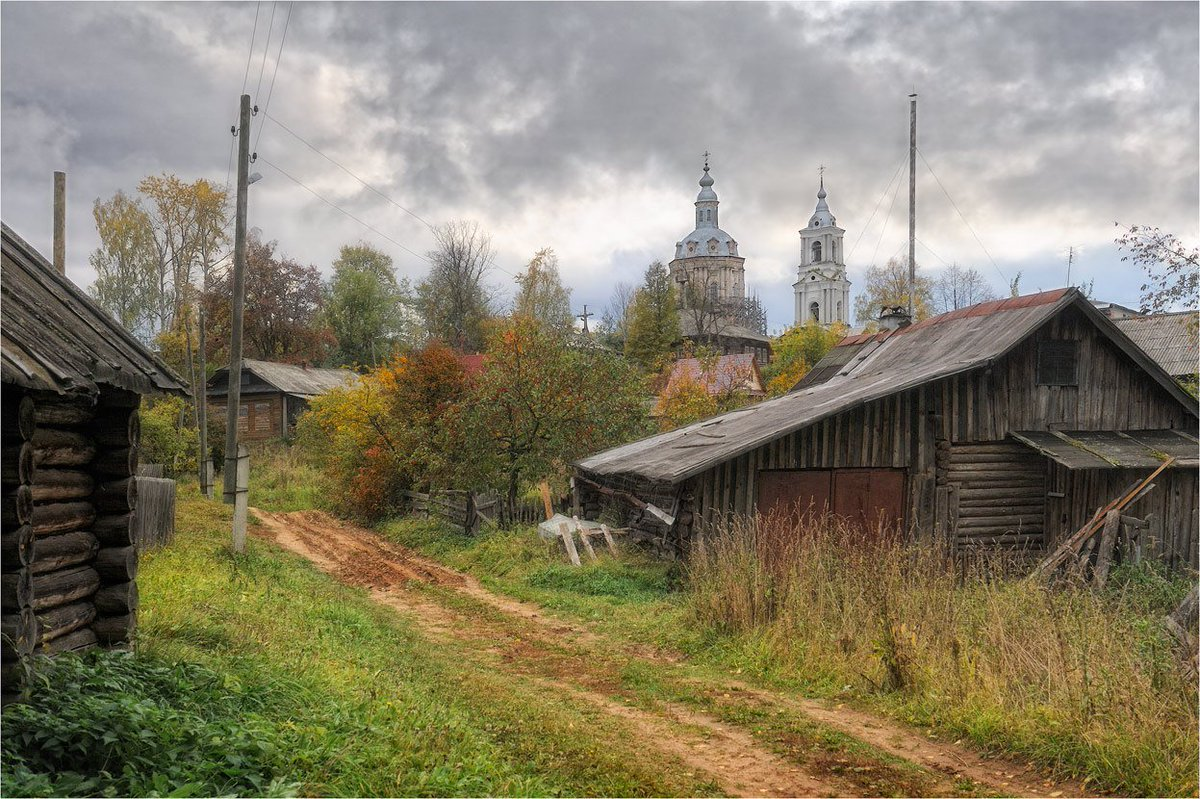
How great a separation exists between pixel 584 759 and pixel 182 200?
45.9 metres

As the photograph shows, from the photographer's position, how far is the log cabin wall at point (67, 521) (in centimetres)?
568

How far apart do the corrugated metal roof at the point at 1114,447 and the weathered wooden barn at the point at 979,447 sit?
5 centimetres

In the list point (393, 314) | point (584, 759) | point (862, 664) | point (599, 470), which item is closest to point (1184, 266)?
point (599, 470)

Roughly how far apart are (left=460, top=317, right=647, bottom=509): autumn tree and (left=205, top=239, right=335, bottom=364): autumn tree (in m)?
33.5

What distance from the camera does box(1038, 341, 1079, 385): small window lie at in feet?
54.2

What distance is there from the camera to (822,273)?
91.3m

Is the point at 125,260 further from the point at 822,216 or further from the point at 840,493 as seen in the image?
the point at 822,216

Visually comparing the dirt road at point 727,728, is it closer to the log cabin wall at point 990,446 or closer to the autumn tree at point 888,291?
the log cabin wall at point 990,446

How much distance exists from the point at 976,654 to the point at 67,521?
766 centimetres

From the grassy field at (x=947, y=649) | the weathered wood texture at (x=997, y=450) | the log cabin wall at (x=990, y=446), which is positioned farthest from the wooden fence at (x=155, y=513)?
the log cabin wall at (x=990, y=446)

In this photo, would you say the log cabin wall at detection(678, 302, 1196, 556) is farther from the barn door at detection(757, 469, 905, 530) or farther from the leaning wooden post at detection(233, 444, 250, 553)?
the leaning wooden post at detection(233, 444, 250, 553)

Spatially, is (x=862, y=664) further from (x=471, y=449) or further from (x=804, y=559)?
(x=471, y=449)

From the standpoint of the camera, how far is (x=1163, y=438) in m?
16.9

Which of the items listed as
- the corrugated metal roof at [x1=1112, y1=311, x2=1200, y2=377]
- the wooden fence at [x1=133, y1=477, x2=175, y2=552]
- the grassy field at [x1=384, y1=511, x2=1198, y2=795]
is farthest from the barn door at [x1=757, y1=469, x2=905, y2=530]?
the corrugated metal roof at [x1=1112, y1=311, x2=1200, y2=377]
